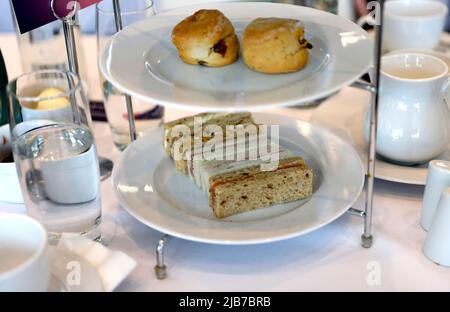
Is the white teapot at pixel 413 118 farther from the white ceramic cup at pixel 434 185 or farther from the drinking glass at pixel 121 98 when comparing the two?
the drinking glass at pixel 121 98

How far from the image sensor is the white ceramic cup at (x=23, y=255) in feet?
1.90

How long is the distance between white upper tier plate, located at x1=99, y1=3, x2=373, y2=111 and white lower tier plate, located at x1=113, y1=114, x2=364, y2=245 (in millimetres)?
154

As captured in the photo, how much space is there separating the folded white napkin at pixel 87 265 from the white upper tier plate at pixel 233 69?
0.18 meters

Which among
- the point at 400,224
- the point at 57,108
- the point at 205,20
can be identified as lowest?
the point at 400,224

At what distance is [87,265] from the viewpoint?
682mm

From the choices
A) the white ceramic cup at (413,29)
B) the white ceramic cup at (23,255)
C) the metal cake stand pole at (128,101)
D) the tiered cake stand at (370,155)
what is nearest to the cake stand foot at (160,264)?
the tiered cake stand at (370,155)

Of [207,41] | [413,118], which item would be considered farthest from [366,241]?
[207,41]

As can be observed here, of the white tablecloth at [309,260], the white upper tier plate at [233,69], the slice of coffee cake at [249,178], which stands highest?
the white upper tier plate at [233,69]

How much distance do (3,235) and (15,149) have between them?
11 centimetres

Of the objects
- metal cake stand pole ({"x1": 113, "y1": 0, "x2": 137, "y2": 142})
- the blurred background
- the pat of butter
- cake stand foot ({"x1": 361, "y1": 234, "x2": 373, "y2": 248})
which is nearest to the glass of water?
the pat of butter

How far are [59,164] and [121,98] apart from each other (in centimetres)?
26
